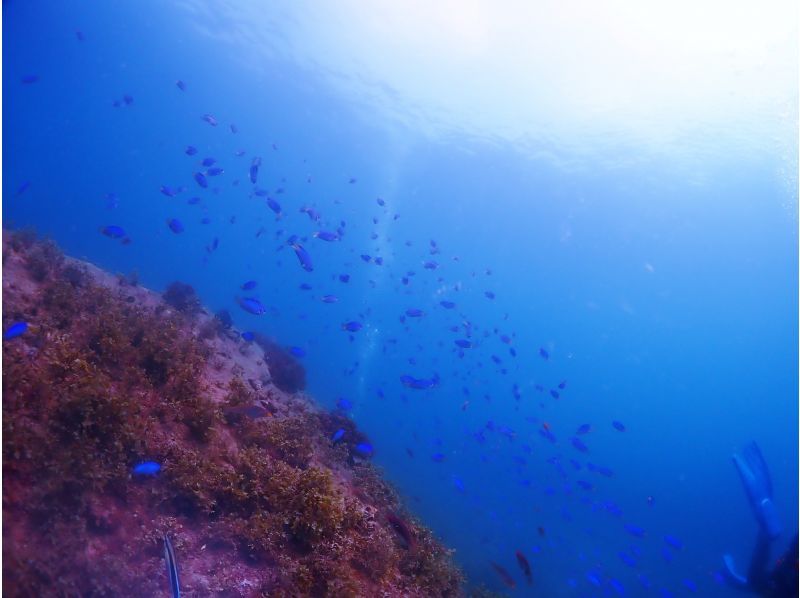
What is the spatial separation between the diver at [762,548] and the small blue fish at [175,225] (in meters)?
14.7

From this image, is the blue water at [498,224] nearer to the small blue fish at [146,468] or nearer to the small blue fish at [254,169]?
the small blue fish at [254,169]

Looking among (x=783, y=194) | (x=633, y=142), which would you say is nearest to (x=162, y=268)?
(x=633, y=142)

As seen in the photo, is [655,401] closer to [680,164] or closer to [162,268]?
[680,164]

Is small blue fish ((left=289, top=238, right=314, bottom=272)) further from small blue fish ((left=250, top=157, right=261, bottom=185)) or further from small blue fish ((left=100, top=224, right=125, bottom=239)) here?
small blue fish ((left=100, top=224, right=125, bottom=239))

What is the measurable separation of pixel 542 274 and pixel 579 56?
2489 inches

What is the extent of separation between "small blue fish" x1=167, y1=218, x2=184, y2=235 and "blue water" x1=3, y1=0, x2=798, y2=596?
115 inches

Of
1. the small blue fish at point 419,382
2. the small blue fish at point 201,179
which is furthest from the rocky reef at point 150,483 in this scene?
the small blue fish at point 201,179

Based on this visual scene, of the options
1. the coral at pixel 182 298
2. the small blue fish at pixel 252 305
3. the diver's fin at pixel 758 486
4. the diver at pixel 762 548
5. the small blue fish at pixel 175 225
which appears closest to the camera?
the diver at pixel 762 548

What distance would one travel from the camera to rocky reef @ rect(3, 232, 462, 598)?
14.3 ft

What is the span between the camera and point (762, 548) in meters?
9.47

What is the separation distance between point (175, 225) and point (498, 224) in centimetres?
6291

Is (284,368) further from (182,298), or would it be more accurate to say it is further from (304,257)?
(304,257)

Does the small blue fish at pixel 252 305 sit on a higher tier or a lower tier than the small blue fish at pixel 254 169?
lower

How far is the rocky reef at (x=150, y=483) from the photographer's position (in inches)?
172
